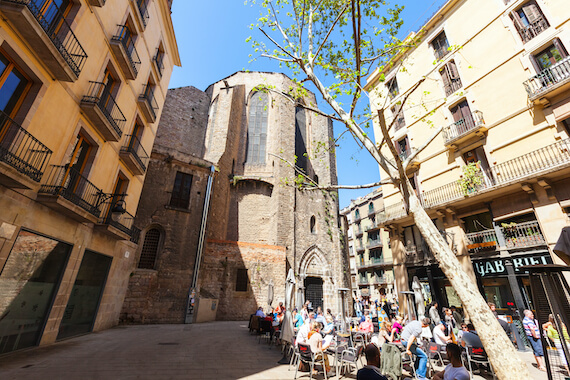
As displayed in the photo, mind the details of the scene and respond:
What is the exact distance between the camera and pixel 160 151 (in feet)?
49.1

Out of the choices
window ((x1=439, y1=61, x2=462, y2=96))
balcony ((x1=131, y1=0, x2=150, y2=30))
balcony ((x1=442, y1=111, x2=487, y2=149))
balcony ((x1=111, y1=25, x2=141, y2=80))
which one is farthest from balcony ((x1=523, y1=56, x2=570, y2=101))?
balcony ((x1=131, y1=0, x2=150, y2=30))

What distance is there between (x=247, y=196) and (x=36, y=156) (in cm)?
1544

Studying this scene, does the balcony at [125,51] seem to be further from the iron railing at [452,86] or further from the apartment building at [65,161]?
the iron railing at [452,86]

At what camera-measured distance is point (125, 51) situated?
8.95 meters

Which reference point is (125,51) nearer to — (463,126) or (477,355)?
(477,355)

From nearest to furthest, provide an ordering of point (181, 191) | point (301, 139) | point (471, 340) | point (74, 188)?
point (471, 340)
point (74, 188)
point (181, 191)
point (301, 139)

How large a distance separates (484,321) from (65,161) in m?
10.1

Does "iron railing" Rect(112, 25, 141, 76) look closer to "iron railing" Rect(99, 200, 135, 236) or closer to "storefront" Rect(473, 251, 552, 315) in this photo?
"iron railing" Rect(99, 200, 135, 236)

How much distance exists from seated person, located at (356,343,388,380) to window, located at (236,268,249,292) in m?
14.1

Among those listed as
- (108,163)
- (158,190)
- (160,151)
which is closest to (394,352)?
(108,163)

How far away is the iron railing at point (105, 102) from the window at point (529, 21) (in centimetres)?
1746

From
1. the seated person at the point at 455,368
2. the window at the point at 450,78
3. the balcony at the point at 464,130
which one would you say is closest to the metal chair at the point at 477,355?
the seated person at the point at 455,368

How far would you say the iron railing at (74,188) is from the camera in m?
6.45

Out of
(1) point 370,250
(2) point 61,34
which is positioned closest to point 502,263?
(2) point 61,34
